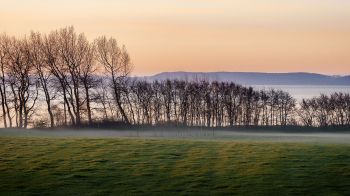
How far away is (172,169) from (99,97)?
42.4 m

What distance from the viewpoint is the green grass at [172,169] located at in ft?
62.0

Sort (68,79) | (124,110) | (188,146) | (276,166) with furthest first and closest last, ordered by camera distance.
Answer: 1. (124,110)
2. (68,79)
3. (188,146)
4. (276,166)

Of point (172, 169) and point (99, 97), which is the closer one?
point (172, 169)

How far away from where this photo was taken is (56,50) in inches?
2468

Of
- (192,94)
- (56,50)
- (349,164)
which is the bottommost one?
(349,164)

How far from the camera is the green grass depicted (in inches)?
744

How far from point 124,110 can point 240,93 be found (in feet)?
64.0

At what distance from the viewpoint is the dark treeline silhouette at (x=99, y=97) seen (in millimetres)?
62688

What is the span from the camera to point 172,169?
21.6 meters

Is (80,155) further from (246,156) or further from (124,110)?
(124,110)

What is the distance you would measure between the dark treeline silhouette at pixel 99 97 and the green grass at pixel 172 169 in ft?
114

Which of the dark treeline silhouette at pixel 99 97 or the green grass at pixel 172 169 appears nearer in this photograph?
the green grass at pixel 172 169

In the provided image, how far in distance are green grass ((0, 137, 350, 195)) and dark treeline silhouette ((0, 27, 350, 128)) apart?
34.9 metres

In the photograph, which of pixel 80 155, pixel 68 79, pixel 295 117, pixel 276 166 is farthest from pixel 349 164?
pixel 295 117
